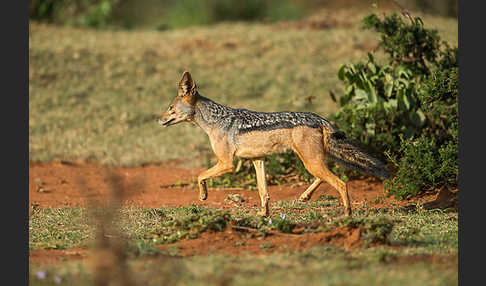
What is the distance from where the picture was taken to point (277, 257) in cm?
679

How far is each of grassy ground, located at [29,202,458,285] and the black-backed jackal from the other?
621mm

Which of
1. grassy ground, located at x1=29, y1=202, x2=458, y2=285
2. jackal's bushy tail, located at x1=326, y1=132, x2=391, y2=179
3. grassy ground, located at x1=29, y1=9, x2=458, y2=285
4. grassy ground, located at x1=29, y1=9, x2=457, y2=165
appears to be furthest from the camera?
grassy ground, located at x1=29, y1=9, x2=457, y2=165

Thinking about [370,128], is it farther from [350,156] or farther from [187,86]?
[187,86]

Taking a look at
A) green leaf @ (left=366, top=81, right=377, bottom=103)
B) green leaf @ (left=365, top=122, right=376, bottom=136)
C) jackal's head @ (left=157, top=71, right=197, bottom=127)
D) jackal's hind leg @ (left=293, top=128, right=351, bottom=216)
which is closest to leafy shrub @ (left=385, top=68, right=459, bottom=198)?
green leaf @ (left=366, top=81, right=377, bottom=103)

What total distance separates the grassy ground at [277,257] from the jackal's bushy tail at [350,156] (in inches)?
24.2

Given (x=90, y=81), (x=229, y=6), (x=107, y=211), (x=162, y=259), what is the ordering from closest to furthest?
1. (x=107, y=211)
2. (x=162, y=259)
3. (x=90, y=81)
4. (x=229, y=6)

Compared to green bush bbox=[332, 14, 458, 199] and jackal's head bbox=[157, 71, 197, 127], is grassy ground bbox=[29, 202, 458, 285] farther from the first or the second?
green bush bbox=[332, 14, 458, 199]

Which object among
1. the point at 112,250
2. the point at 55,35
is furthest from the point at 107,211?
the point at 55,35

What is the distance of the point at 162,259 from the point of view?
6.77 meters

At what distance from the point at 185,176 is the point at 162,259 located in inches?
293

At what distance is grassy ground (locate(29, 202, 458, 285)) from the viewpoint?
5933mm

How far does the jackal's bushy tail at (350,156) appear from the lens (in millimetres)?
9227

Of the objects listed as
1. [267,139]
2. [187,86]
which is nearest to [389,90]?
[267,139]

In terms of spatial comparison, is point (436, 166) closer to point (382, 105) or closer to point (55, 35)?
point (382, 105)
